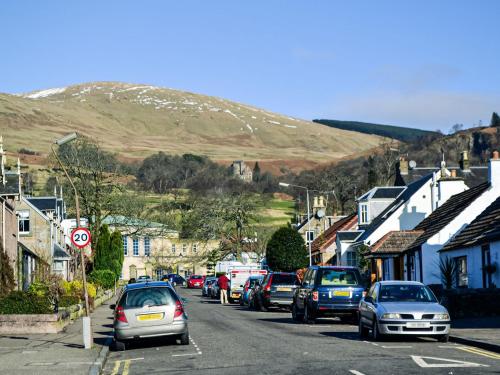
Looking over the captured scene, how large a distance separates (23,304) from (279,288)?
14.3 metres

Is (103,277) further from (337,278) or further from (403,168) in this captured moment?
(337,278)

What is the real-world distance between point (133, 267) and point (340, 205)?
Result: 3015cm

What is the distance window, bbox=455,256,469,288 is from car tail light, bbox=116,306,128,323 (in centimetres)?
1750

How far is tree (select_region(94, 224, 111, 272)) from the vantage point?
65.6 meters

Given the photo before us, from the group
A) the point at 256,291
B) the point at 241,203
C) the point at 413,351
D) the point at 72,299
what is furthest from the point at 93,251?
the point at 413,351

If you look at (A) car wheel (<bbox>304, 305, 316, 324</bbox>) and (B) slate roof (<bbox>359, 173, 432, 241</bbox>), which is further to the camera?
(B) slate roof (<bbox>359, 173, 432, 241</bbox>)

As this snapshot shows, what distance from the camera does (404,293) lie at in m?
23.5

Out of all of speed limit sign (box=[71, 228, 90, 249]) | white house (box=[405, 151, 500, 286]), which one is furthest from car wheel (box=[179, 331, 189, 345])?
white house (box=[405, 151, 500, 286])

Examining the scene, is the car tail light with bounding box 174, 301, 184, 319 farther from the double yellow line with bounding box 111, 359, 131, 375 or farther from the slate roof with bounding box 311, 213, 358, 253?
the slate roof with bounding box 311, 213, 358, 253

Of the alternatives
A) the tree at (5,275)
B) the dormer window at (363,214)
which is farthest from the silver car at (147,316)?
the dormer window at (363,214)

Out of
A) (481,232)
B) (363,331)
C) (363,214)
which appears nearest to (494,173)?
(481,232)

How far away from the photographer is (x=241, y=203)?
79.9m

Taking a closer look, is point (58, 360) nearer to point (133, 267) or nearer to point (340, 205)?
point (340, 205)

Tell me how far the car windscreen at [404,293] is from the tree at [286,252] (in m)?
51.1
